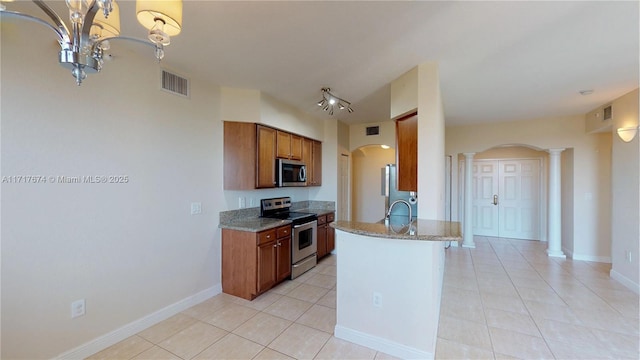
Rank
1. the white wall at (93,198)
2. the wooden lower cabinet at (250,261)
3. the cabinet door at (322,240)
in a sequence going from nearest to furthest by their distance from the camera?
the white wall at (93,198) < the wooden lower cabinet at (250,261) < the cabinet door at (322,240)

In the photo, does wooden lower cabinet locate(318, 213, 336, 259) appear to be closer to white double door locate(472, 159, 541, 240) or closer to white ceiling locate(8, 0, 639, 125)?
white ceiling locate(8, 0, 639, 125)

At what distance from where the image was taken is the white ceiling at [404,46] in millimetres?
1830

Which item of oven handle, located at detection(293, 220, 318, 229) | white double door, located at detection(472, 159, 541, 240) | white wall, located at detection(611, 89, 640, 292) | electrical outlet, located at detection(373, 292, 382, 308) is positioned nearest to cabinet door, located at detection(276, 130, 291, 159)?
oven handle, located at detection(293, 220, 318, 229)

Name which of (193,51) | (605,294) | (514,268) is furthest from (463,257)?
(193,51)

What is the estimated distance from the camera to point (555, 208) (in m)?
5.07

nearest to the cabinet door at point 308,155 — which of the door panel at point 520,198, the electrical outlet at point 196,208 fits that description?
the electrical outlet at point 196,208

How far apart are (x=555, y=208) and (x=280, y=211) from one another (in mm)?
5214

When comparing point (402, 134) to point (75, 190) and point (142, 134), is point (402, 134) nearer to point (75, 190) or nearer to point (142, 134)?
point (142, 134)

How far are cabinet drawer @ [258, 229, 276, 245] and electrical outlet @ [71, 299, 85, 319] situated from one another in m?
1.58

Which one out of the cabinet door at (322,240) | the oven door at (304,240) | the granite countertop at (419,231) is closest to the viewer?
the granite countertop at (419,231)

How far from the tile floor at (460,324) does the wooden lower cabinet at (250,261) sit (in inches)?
5.3

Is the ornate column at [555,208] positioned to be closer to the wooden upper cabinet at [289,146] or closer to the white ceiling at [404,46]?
the white ceiling at [404,46]

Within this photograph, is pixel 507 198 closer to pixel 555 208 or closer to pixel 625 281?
pixel 555 208

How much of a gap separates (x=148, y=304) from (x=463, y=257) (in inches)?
194
